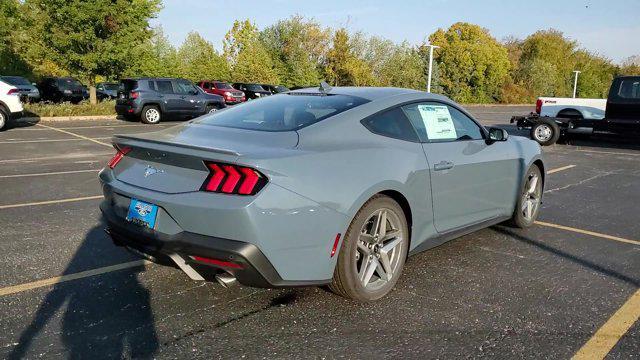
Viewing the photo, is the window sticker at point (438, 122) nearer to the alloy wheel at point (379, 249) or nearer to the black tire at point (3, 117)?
the alloy wheel at point (379, 249)

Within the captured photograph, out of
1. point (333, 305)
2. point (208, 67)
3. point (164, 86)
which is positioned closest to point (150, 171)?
point (333, 305)

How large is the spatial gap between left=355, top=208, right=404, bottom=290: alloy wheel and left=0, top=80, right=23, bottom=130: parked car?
14630mm

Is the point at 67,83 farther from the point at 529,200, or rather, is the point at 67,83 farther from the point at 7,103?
the point at 529,200

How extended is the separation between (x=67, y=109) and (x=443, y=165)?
19.8 metres

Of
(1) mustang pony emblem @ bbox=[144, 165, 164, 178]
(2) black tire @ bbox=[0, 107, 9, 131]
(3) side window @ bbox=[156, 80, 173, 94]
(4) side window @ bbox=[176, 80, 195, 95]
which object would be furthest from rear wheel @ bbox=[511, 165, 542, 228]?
(4) side window @ bbox=[176, 80, 195, 95]

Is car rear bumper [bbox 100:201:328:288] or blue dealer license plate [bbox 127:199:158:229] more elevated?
blue dealer license plate [bbox 127:199:158:229]

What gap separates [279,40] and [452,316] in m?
43.2

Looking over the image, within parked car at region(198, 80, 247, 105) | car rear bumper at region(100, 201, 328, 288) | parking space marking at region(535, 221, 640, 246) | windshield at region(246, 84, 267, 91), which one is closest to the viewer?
car rear bumper at region(100, 201, 328, 288)

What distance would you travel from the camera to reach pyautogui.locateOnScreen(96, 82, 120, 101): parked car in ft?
103

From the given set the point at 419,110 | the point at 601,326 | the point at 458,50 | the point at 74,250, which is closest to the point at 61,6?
the point at 74,250

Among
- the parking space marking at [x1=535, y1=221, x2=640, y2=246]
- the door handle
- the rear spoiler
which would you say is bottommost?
the parking space marking at [x1=535, y1=221, x2=640, y2=246]

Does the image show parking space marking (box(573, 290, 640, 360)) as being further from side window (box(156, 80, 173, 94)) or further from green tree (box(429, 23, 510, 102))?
green tree (box(429, 23, 510, 102))

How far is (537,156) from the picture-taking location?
5.43 meters

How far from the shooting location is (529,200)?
215 inches
